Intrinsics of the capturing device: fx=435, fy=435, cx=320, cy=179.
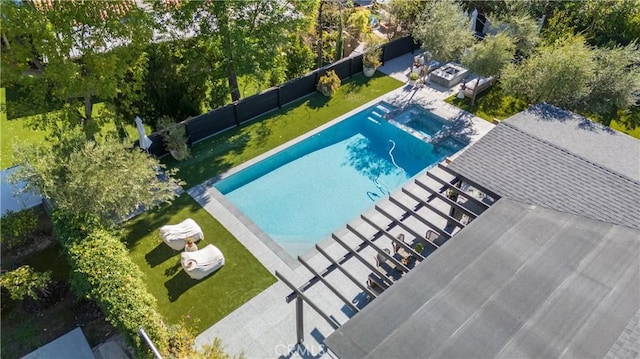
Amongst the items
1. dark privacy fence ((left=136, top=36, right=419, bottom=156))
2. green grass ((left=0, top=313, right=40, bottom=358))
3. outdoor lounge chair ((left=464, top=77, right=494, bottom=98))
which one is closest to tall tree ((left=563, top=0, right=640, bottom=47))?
outdoor lounge chair ((left=464, top=77, right=494, bottom=98))

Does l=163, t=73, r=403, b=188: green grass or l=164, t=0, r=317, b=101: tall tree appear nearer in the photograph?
l=164, t=0, r=317, b=101: tall tree

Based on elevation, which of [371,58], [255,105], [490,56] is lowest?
[255,105]

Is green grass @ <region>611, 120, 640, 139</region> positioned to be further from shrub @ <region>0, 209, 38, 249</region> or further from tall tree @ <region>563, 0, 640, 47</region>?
shrub @ <region>0, 209, 38, 249</region>

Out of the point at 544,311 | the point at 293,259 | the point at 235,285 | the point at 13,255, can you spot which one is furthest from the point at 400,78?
the point at 13,255

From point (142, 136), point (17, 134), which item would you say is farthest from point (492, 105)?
point (17, 134)

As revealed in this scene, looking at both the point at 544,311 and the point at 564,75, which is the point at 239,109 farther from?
the point at 544,311

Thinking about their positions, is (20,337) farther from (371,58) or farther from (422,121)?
(371,58)

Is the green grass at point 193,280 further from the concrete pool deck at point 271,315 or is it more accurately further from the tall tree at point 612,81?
the tall tree at point 612,81
